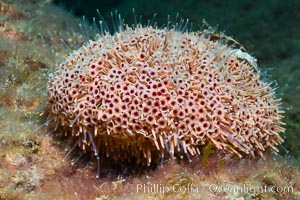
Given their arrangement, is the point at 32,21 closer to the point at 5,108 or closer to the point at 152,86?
the point at 5,108

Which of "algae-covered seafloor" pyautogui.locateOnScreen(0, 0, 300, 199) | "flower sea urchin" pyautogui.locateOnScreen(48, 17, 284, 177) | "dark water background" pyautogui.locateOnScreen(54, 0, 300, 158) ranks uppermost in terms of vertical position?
"dark water background" pyautogui.locateOnScreen(54, 0, 300, 158)

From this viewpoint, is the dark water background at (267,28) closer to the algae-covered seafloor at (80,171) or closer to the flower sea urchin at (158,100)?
the algae-covered seafloor at (80,171)

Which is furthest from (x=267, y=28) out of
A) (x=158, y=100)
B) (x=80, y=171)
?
(x=80, y=171)

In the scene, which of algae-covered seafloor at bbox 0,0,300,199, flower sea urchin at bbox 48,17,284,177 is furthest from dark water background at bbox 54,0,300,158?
flower sea urchin at bbox 48,17,284,177

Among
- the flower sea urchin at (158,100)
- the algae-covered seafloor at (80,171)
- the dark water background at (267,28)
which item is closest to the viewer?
the algae-covered seafloor at (80,171)

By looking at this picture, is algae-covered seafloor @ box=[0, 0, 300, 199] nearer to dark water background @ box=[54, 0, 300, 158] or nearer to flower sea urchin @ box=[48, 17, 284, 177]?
flower sea urchin @ box=[48, 17, 284, 177]

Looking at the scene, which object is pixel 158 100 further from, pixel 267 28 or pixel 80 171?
pixel 267 28

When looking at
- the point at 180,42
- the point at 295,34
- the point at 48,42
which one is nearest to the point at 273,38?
the point at 295,34

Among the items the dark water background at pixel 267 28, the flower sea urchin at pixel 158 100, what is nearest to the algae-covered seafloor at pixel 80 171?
the flower sea urchin at pixel 158 100
